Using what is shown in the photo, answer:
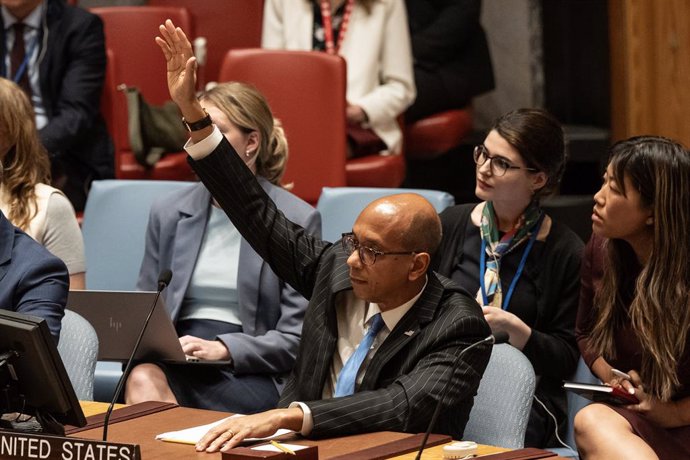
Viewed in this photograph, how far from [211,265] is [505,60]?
2.60 meters

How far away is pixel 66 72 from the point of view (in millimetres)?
4906

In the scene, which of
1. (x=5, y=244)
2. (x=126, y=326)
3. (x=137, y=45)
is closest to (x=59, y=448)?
(x=5, y=244)

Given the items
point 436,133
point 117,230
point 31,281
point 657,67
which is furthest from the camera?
point 436,133

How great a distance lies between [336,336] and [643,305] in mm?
724

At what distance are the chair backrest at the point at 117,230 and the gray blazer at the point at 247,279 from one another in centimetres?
37

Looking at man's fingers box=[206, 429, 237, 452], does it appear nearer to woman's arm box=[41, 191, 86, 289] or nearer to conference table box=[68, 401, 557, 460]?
conference table box=[68, 401, 557, 460]

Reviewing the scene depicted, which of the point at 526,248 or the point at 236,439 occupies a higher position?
the point at 236,439

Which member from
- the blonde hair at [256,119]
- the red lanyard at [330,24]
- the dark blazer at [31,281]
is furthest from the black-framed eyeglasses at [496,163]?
the red lanyard at [330,24]

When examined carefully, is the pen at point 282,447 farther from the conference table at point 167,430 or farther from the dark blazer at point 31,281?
the dark blazer at point 31,281

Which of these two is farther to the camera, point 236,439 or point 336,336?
point 336,336

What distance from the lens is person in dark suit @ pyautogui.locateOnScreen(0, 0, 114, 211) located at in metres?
4.88

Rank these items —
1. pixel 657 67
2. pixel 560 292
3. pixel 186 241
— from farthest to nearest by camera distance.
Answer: pixel 657 67
pixel 186 241
pixel 560 292

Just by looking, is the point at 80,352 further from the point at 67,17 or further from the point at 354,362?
the point at 67,17

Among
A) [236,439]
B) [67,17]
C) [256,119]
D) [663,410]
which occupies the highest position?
[67,17]
